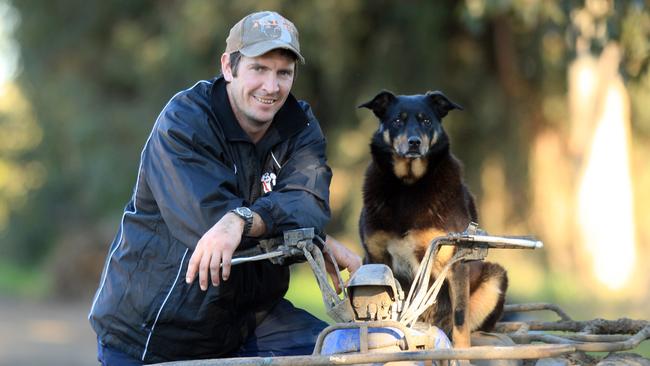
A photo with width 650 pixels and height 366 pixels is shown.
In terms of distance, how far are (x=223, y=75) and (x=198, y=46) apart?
12.8m

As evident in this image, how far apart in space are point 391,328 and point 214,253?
70 centimetres

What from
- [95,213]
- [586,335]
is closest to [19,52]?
[95,213]

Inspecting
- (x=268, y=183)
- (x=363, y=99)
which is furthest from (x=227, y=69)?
(x=363, y=99)

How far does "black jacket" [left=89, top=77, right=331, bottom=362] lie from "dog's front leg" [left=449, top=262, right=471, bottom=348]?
102cm

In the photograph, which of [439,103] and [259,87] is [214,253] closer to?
[259,87]

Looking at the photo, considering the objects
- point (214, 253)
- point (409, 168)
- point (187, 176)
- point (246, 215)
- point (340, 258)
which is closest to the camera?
point (214, 253)

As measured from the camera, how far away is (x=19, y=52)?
21.5 meters

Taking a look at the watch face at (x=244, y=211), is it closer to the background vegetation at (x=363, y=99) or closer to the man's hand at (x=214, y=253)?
the man's hand at (x=214, y=253)

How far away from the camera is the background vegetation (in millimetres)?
16516

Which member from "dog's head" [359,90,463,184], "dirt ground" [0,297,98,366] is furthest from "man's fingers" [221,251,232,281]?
"dirt ground" [0,297,98,366]

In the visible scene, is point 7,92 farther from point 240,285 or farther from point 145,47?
point 240,285

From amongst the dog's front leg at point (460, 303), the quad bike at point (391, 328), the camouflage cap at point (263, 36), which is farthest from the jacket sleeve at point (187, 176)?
the dog's front leg at point (460, 303)

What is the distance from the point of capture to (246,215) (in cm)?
400

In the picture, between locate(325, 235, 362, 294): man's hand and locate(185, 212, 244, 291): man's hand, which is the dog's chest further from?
locate(185, 212, 244, 291): man's hand
